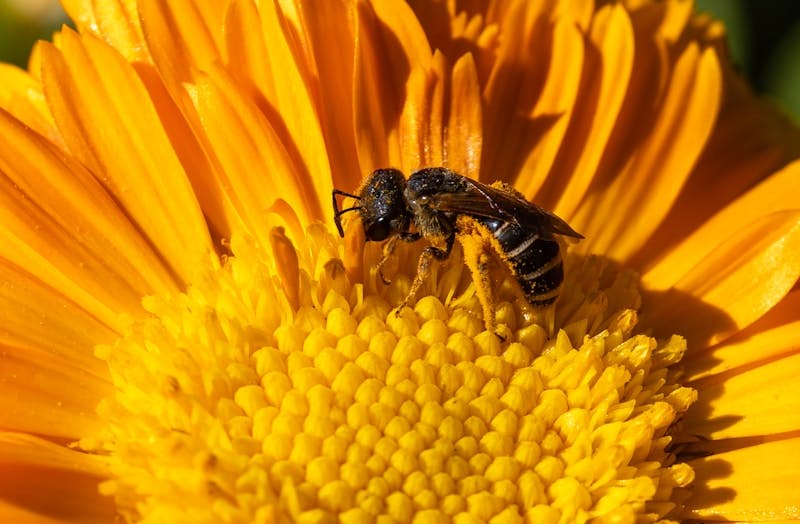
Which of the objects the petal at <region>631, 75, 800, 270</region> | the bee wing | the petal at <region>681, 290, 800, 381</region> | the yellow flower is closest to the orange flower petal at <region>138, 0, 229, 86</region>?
the yellow flower

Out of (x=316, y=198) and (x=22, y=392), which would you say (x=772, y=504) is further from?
(x=22, y=392)

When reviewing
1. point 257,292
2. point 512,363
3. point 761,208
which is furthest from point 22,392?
point 761,208

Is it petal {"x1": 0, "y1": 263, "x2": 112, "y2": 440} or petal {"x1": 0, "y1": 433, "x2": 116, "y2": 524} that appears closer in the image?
petal {"x1": 0, "y1": 433, "x2": 116, "y2": 524}

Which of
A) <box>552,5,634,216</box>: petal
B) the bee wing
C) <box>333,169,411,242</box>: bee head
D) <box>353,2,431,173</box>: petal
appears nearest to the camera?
the bee wing

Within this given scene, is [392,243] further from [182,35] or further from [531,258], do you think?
[182,35]

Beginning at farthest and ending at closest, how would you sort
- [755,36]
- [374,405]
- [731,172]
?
[755,36] → [731,172] → [374,405]

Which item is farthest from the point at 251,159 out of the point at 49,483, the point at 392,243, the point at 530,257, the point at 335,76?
the point at 49,483

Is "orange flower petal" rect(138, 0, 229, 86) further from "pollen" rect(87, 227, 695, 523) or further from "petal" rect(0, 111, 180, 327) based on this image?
"pollen" rect(87, 227, 695, 523)
